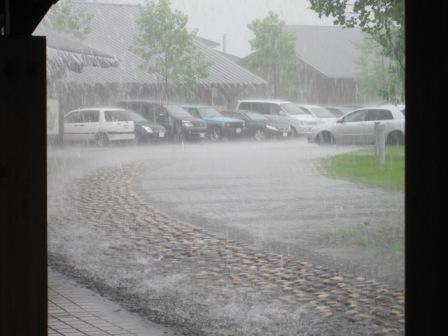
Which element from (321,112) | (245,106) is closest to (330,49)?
(321,112)

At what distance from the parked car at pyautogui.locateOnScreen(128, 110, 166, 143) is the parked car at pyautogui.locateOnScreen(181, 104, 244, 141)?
36.2 inches

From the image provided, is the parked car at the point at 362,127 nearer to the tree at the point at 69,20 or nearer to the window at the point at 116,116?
the window at the point at 116,116

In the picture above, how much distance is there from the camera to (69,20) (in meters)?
21.5

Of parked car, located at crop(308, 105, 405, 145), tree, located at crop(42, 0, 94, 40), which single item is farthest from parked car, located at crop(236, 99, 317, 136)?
tree, located at crop(42, 0, 94, 40)

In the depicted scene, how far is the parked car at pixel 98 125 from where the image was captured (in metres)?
18.7

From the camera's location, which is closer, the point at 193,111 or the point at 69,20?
the point at 193,111

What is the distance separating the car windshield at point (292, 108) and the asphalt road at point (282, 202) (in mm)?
→ 628

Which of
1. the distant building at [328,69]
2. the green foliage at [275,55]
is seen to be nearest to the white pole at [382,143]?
the distant building at [328,69]

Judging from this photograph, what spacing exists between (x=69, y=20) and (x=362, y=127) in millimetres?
9870

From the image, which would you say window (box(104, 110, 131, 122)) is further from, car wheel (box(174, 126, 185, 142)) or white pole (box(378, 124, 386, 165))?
white pole (box(378, 124, 386, 165))

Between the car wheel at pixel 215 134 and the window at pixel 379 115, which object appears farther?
the car wheel at pixel 215 134
